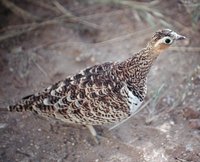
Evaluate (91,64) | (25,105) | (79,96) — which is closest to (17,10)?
(91,64)

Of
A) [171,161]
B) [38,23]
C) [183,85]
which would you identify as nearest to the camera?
[171,161]

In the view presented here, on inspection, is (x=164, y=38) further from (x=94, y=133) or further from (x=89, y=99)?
(x=94, y=133)

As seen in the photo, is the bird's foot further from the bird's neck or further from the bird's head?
the bird's head

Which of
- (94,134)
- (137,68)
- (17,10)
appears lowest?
(94,134)

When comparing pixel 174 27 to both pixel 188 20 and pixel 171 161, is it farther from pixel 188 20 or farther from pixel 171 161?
pixel 171 161

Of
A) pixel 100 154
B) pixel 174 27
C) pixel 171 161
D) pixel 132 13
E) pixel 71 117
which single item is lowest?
pixel 171 161

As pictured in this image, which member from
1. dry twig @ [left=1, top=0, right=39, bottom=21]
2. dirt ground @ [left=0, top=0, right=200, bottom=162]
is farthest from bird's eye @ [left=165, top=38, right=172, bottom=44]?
dry twig @ [left=1, top=0, right=39, bottom=21]

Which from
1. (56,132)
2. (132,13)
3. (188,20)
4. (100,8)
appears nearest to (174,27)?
(188,20)
